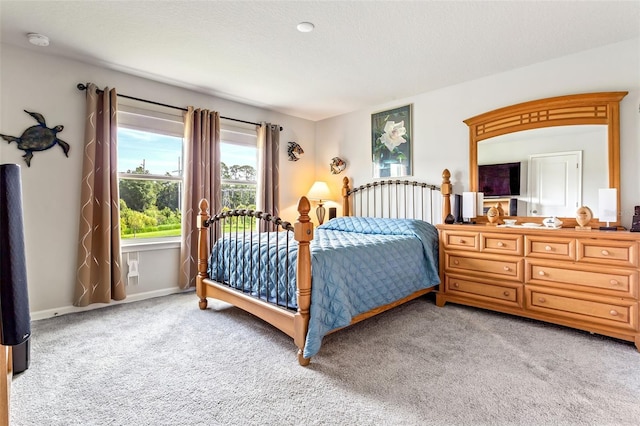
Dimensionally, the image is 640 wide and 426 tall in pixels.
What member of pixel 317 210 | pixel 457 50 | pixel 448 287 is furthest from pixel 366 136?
pixel 448 287

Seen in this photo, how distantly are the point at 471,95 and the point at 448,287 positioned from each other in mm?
2094

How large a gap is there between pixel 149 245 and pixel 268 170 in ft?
5.73

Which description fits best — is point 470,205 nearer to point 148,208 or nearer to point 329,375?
point 329,375

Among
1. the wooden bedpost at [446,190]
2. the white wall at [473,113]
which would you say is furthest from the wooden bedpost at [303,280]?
the white wall at [473,113]

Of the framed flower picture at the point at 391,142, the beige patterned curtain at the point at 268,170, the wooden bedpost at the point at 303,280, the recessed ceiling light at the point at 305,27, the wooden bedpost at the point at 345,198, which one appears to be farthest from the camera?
the wooden bedpost at the point at 345,198

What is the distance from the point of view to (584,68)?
2828 mm

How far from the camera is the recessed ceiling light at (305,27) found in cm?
241

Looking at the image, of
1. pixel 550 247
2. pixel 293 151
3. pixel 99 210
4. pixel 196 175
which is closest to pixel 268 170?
pixel 293 151

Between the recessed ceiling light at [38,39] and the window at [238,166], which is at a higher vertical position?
the recessed ceiling light at [38,39]

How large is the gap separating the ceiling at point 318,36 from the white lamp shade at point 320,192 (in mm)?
1638

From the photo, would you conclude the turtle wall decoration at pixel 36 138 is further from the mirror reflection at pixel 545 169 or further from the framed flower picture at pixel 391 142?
the mirror reflection at pixel 545 169

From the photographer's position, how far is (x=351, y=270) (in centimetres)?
238

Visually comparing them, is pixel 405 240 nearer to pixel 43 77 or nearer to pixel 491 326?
pixel 491 326

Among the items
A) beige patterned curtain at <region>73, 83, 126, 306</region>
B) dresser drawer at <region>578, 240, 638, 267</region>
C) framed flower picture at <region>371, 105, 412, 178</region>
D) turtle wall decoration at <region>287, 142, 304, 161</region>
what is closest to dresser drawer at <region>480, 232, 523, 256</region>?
dresser drawer at <region>578, 240, 638, 267</region>
